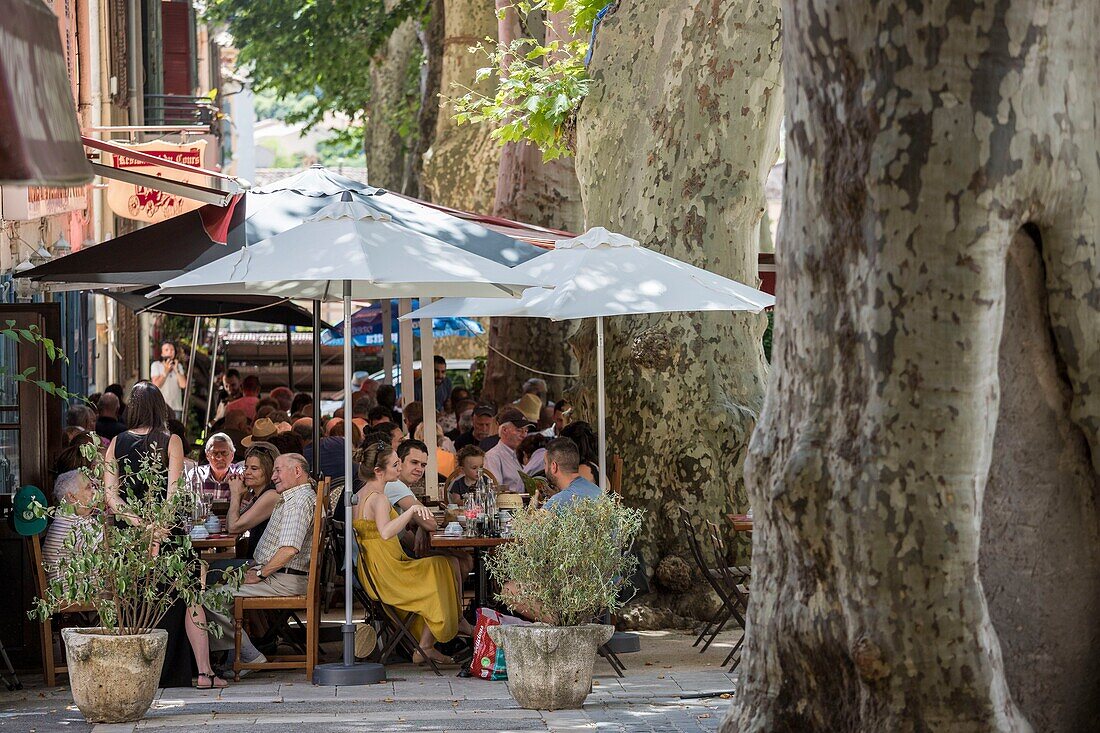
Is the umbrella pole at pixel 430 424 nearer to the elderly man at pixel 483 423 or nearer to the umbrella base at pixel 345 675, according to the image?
the elderly man at pixel 483 423

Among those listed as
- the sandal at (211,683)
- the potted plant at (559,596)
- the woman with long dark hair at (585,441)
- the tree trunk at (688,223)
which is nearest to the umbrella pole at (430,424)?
the tree trunk at (688,223)

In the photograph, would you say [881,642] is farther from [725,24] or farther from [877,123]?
[725,24]

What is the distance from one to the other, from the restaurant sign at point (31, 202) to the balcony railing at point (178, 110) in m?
11.7

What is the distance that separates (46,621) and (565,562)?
2.95 metres

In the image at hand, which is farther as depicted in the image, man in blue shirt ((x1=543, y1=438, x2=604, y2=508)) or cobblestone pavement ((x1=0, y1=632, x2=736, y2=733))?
man in blue shirt ((x1=543, y1=438, x2=604, y2=508))

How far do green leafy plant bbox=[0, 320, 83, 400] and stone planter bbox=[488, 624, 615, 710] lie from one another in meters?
2.89

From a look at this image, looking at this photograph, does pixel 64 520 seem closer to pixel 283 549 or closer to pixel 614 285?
pixel 283 549

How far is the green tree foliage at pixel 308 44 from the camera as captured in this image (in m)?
29.4

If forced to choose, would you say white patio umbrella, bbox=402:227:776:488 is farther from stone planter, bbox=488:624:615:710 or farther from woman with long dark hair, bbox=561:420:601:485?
stone planter, bbox=488:624:615:710

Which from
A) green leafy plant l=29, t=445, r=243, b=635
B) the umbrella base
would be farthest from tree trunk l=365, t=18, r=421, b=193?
green leafy plant l=29, t=445, r=243, b=635

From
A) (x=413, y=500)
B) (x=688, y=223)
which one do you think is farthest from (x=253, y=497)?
(x=688, y=223)

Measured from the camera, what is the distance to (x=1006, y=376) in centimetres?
536

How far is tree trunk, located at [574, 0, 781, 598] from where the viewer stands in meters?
11.3

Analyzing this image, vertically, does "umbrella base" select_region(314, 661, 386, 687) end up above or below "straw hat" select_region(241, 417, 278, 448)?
below
